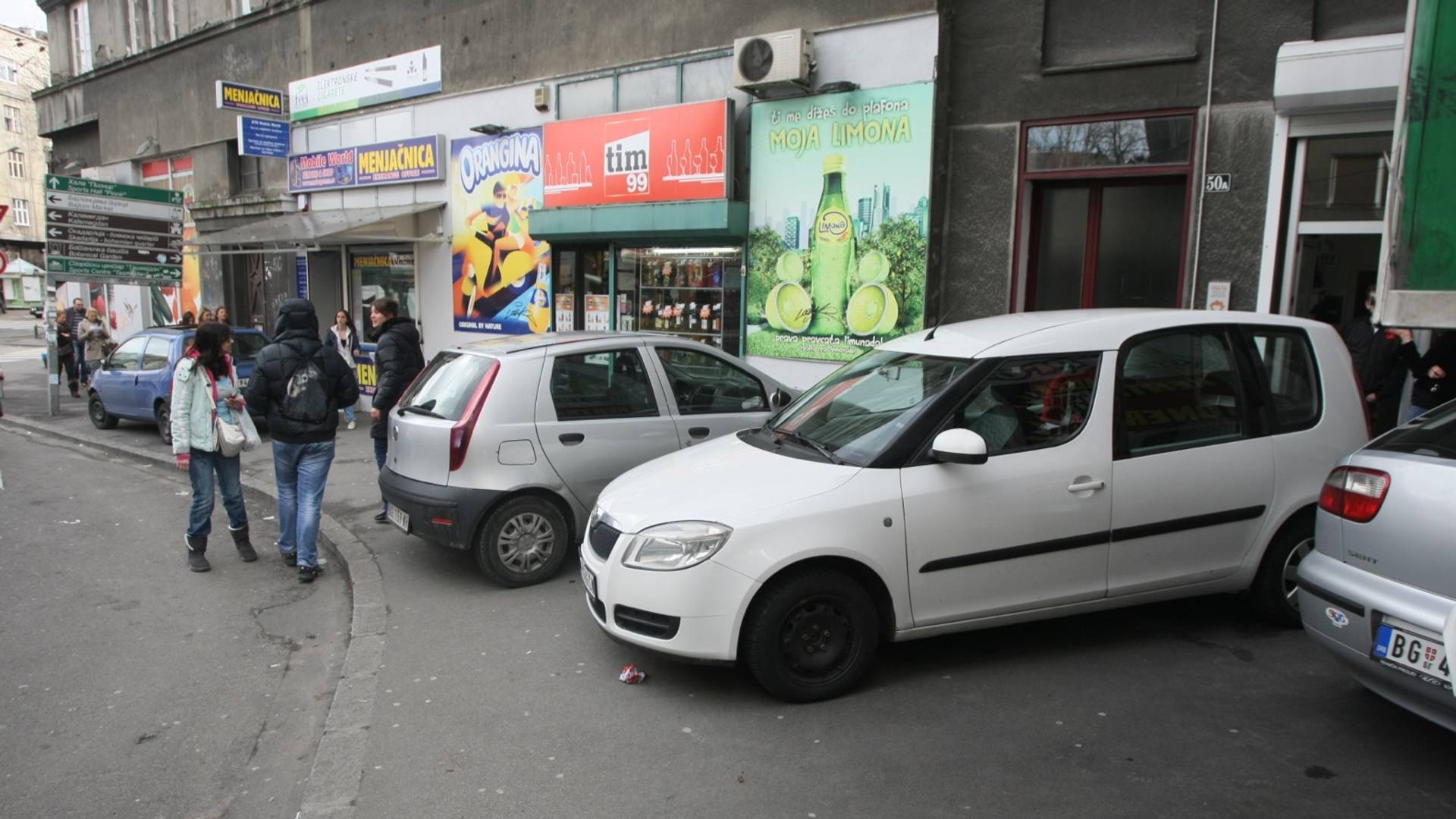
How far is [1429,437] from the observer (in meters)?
3.62

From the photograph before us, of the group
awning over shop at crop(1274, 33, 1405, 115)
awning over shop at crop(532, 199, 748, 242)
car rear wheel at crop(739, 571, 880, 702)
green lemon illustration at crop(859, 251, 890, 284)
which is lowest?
car rear wheel at crop(739, 571, 880, 702)

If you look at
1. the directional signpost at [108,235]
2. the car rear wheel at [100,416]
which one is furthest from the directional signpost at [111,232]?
the car rear wheel at [100,416]

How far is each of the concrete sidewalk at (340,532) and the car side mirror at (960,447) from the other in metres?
2.87

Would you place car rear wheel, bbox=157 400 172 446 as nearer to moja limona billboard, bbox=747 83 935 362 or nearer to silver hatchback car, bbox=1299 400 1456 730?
moja limona billboard, bbox=747 83 935 362

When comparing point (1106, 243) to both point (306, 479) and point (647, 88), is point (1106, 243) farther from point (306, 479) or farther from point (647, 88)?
point (306, 479)

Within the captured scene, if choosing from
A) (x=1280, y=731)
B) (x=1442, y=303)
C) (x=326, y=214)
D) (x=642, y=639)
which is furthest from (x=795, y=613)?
(x=326, y=214)

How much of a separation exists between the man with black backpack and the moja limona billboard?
17.5 feet

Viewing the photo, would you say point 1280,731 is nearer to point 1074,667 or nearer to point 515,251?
point 1074,667

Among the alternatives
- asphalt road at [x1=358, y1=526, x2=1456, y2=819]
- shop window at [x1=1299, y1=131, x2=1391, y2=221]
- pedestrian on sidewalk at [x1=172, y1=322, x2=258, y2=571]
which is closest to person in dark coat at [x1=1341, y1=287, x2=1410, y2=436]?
shop window at [x1=1299, y1=131, x2=1391, y2=221]

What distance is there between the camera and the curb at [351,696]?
3.65 m

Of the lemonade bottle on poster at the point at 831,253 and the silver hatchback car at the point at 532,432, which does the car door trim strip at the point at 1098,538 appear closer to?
the silver hatchback car at the point at 532,432

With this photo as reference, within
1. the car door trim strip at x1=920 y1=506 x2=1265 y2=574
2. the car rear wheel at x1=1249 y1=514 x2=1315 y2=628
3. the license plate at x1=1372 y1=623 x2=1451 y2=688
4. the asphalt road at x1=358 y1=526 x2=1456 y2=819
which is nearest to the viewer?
the license plate at x1=1372 y1=623 x2=1451 y2=688

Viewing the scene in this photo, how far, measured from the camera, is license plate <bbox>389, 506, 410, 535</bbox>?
6.25 meters

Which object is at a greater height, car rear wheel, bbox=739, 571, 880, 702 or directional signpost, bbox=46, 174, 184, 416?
directional signpost, bbox=46, 174, 184, 416
